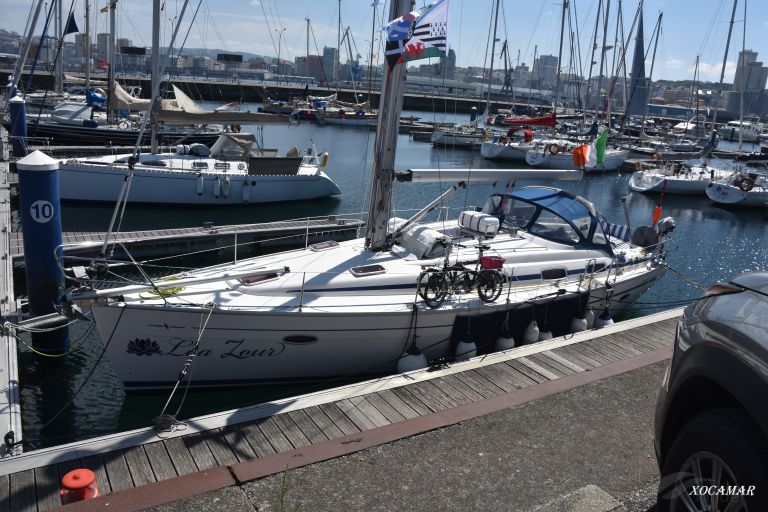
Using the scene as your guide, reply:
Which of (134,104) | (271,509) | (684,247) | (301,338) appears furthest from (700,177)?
(271,509)

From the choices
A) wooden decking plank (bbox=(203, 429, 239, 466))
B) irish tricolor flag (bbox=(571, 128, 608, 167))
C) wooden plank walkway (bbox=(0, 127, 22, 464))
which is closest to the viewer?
wooden decking plank (bbox=(203, 429, 239, 466))

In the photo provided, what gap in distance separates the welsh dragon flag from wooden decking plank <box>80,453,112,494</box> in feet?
23.6

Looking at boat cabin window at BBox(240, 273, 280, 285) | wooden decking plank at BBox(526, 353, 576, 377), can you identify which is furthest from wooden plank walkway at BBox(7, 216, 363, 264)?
wooden decking plank at BBox(526, 353, 576, 377)

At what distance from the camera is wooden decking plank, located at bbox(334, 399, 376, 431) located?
668 centimetres

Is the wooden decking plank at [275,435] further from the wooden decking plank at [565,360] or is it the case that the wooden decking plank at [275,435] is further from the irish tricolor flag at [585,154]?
the irish tricolor flag at [585,154]

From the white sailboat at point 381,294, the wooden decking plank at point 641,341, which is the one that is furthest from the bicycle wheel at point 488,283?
the wooden decking plank at point 641,341

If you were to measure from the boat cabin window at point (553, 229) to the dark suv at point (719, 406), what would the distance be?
9.11 m

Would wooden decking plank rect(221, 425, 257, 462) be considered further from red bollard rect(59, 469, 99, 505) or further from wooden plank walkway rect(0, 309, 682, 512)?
red bollard rect(59, 469, 99, 505)

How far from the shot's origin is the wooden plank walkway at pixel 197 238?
1596cm

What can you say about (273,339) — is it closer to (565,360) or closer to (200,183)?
(565,360)

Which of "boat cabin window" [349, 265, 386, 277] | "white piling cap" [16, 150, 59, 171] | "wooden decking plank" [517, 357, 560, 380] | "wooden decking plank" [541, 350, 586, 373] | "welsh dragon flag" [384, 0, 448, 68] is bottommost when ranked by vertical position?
"wooden decking plank" [517, 357, 560, 380]

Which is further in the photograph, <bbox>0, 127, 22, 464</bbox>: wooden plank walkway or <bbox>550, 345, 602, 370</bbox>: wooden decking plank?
<bbox>550, 345, 602, 370</bbox>: wooden decking plank

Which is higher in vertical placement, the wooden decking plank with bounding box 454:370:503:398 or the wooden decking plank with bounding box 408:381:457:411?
the wooden decking plank with bounding box 454:370:503:398

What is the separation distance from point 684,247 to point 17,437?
23.4 meters
